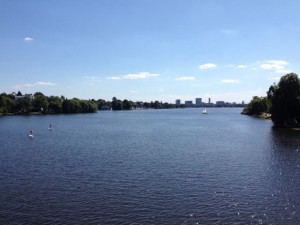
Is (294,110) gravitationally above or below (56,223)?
above

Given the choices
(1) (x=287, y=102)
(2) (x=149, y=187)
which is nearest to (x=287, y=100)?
(1) (x=287, y=102)

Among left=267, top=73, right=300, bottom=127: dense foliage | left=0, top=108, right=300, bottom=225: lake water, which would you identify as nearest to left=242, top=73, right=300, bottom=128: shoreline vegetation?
left=267, top=73, right=300, bottom=127: dense foliage

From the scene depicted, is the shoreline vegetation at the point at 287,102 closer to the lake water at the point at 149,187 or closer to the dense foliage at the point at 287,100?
the dense foliage at the point at 287,100

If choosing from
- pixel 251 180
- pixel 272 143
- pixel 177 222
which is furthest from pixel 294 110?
pixel 177 222

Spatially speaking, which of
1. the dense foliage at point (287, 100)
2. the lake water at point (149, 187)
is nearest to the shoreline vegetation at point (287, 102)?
the dense foliage at point (287, 100)

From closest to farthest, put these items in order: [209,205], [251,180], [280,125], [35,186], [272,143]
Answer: [209,205] → [35,186] → [251,180] → [272,143] → [280,125]

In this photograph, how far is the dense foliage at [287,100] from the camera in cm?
9925

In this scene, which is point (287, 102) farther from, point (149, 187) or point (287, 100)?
point (149, 187)

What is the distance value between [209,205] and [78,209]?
33.9ft

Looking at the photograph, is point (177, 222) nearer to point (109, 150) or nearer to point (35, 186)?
point (35, 186)

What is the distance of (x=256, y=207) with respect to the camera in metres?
28.7

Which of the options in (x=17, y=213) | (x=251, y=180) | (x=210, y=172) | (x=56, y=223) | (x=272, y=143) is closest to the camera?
(x=56, y=223)

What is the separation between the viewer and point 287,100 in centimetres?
9944

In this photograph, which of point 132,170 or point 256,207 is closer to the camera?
point 256,207
